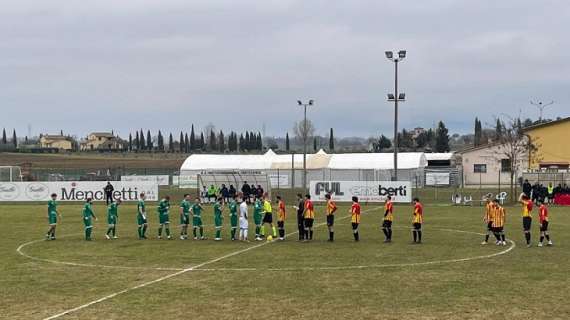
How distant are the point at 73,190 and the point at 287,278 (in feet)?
134

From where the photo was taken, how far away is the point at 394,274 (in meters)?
18.5

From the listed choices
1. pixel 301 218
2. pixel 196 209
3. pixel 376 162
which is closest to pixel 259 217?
pixel 301 218

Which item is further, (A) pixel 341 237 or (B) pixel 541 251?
(A) pixel 341 237

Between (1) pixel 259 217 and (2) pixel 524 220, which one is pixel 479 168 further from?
(1) pixel 259 217

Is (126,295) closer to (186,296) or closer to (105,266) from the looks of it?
(186,296)

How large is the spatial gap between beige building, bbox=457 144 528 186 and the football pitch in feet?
167

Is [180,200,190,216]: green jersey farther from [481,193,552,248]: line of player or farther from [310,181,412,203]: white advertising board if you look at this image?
[310,181,412,203]: white advertising board

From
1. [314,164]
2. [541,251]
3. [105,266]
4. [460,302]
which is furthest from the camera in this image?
[314,164]

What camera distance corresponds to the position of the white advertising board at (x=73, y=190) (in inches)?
2168

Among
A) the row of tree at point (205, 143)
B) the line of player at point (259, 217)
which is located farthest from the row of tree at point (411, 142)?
the line of player at point (259, 217)

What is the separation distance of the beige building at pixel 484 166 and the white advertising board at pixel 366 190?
93.8 feet

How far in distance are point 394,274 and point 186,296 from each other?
235 inches

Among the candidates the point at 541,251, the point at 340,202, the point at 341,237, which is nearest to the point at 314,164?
the point at 340,202

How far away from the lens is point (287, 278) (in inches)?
704
